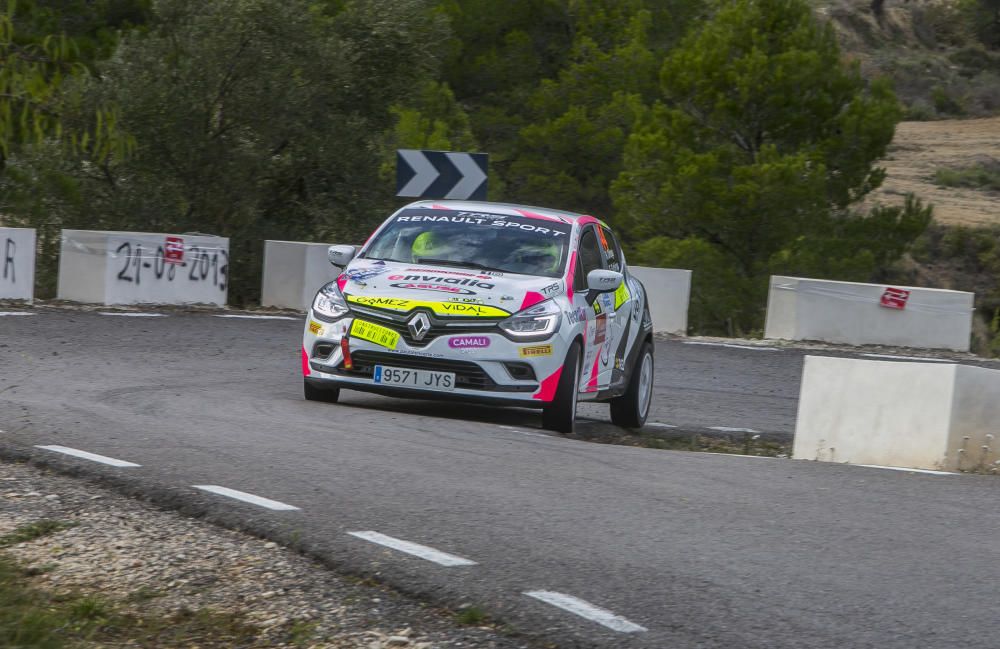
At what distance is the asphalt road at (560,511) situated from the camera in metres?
5.13

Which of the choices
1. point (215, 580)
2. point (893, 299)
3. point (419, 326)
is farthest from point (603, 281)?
point (893, 299)

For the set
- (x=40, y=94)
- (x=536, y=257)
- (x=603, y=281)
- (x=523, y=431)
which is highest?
(x=40, y=94)

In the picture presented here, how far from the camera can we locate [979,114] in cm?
8062

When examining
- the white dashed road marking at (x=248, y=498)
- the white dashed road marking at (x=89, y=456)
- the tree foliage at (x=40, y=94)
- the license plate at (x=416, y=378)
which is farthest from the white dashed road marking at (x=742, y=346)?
the tree foliage at (x=40, y=94)

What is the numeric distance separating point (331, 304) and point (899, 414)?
406cm

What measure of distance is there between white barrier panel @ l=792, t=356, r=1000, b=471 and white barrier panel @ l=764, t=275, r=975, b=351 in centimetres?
1170

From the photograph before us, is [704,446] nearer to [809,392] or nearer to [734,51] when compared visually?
[809,392]

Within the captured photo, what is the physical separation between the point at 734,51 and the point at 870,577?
31059mm

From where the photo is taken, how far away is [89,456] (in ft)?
25.0

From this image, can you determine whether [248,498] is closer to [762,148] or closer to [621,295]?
[621,295]

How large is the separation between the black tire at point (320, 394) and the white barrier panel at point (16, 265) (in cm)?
897

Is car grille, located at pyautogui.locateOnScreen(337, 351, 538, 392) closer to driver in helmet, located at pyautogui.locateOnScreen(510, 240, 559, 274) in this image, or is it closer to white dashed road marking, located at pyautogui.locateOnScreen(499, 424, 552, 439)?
white dashed road marking, located at pyautogui.locateOnScreen(499, 424, 552, 439)

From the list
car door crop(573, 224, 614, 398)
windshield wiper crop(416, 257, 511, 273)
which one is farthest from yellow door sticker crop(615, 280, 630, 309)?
windshield wiper crop(416, 257, 511, 273)

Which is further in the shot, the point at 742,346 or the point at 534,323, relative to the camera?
the point at 742,346
